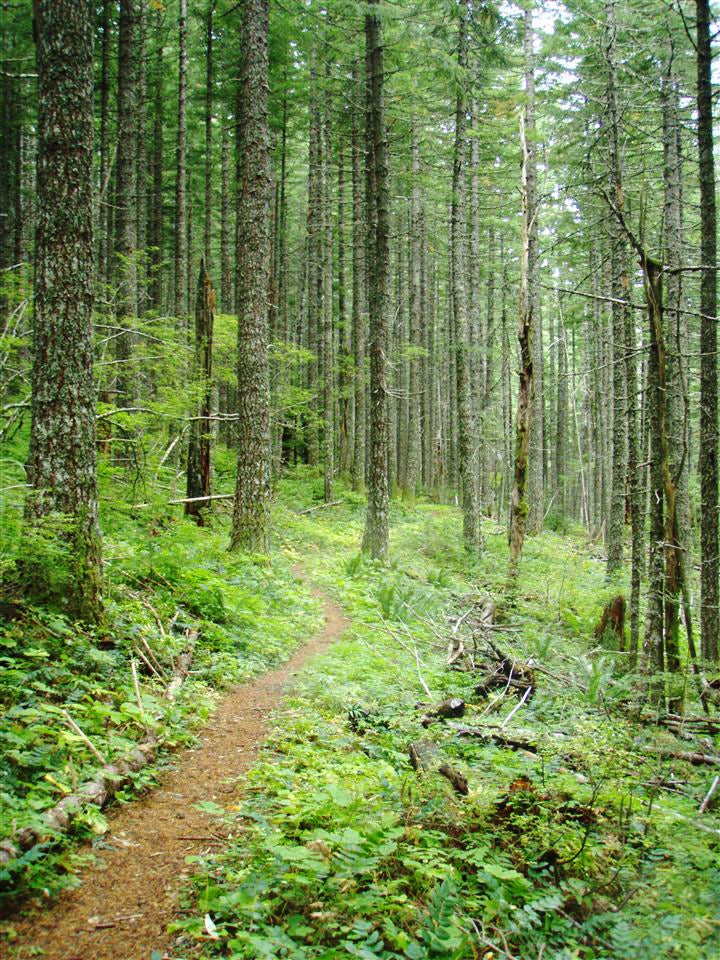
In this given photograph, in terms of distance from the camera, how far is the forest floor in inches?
108

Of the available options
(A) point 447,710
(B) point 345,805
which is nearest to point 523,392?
(A) point 447,710

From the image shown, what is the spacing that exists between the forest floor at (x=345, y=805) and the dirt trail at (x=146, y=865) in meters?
0.01

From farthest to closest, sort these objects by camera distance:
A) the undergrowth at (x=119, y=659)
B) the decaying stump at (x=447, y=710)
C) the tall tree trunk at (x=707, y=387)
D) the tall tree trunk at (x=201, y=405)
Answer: the tall tree trunk at (x=201, y=405) → the tall tree trunk at (x=707, y=387) → the decaying stump at (x=447, y=710) → the undergrowth at (x=119, y=659)

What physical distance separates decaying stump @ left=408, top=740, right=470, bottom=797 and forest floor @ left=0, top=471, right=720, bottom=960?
27 mm

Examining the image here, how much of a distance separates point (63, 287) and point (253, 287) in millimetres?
4986

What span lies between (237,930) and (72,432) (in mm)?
4012

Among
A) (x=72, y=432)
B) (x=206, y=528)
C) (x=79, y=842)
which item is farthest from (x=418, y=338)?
(x=79, y=842)

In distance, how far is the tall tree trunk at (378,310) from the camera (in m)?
12.3

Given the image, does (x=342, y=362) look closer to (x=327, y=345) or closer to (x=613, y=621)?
(x=327, y=345)

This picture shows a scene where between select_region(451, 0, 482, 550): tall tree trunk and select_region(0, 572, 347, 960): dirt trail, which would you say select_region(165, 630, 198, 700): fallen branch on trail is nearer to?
select_region(0, 572, 347, 960): dirt trail

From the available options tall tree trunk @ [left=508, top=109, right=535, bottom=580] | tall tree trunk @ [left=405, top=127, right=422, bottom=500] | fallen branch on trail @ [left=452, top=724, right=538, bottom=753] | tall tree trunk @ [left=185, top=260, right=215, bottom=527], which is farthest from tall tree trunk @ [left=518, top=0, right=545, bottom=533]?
fallen branch on trail @ [left=452, top=724, right=538, bottom=753]

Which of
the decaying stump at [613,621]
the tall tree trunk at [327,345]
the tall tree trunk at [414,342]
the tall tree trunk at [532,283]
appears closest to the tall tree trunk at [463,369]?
the tall tree trunk at [532,283]

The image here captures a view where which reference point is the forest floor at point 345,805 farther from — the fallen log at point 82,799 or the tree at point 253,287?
the tree at point 253,287

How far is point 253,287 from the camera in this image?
991 cm
